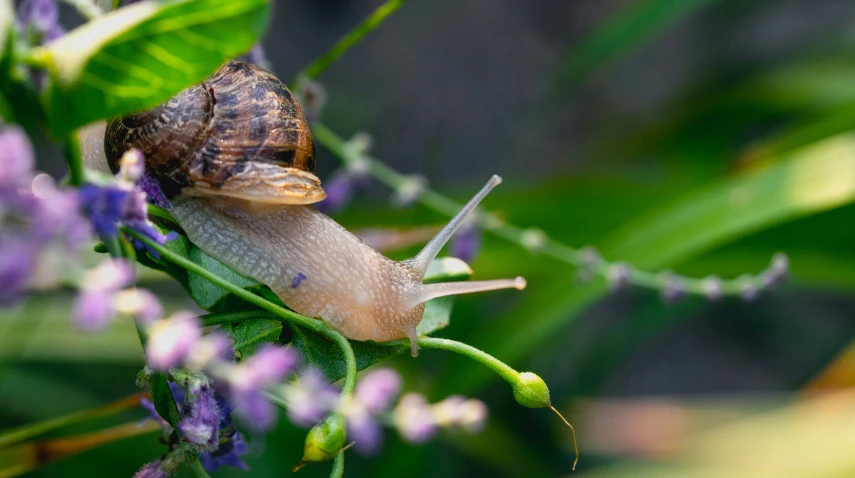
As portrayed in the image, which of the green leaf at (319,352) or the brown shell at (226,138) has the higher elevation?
the brown shell at (226,138)

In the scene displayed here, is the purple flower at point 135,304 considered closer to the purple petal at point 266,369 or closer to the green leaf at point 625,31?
the purple petal at point 266,369

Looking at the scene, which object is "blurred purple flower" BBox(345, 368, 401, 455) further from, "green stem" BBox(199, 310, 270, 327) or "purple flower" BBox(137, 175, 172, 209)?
"purple flower" BBox(137, 175, 172, 209)

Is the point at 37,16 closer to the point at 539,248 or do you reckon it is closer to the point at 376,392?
the point at 376,392

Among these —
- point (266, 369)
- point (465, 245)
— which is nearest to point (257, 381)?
point (266, 369)

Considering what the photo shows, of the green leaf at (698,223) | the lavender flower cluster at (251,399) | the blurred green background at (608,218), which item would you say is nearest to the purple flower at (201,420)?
the lavender flower cluster at (251,399)

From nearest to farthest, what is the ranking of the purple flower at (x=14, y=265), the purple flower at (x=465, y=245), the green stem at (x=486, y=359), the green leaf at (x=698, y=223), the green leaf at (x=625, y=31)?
the purple flower at (x=14, y=265) → the green stem at (x=486, y=359) → the purple flower at (x=465, y=245) → the green leaf at (x=698, y=223) → the green leaf at (x=625, y=31)

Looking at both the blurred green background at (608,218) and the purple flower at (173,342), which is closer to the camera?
the purple flower at (173,342)
